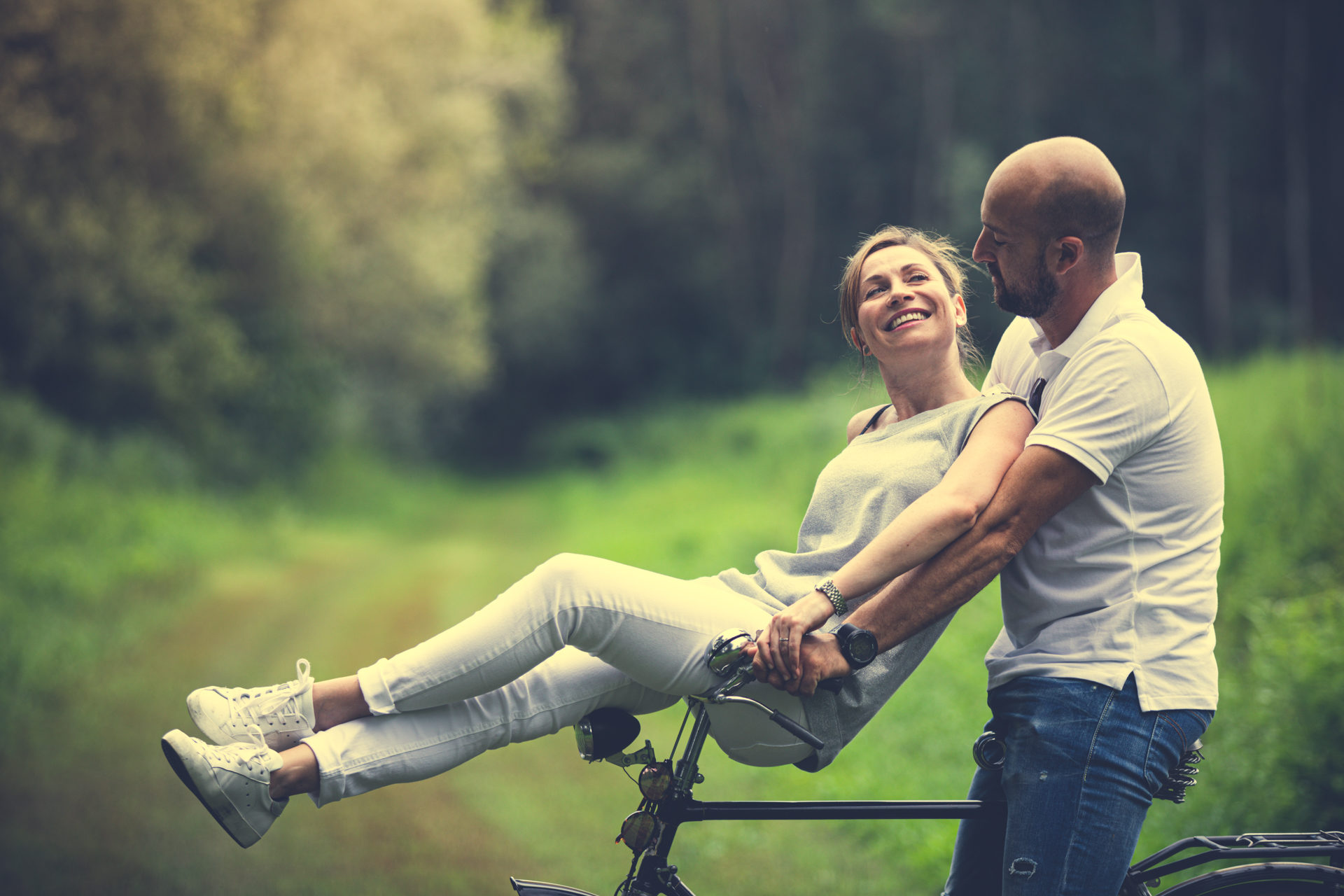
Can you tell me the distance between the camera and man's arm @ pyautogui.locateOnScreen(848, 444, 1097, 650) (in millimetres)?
2102

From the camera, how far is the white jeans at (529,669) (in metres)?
2.22

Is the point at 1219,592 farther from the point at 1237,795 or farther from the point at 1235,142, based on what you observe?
the point at 1235,142

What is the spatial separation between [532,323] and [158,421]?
41.3ft

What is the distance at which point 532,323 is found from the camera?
2375cm

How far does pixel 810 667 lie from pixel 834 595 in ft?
0.52

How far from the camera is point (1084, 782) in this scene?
2.09 metres

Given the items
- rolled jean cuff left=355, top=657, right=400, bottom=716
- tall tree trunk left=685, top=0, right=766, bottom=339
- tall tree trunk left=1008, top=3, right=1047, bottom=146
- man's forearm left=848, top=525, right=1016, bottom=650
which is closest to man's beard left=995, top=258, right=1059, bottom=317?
man's forearm left=848, top=525, right=1016, bottom=650

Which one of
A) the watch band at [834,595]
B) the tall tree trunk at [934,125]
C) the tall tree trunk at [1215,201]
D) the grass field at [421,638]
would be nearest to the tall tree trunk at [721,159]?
the tall tree trunk at [934,125]

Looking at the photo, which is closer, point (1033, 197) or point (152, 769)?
point (1033, 197)

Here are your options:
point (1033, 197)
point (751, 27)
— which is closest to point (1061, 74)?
point (751, 27)

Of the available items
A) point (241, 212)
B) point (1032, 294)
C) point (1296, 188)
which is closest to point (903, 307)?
point (1032, 294)

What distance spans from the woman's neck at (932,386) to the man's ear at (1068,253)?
0.36 meters

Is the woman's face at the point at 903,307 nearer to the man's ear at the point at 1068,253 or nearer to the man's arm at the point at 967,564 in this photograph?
the man's ear at the point at 1068,253

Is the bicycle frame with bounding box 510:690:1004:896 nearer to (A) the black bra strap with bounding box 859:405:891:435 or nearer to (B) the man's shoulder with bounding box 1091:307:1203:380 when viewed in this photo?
(A) the black bra strap with bounding box 859:405:891:435
